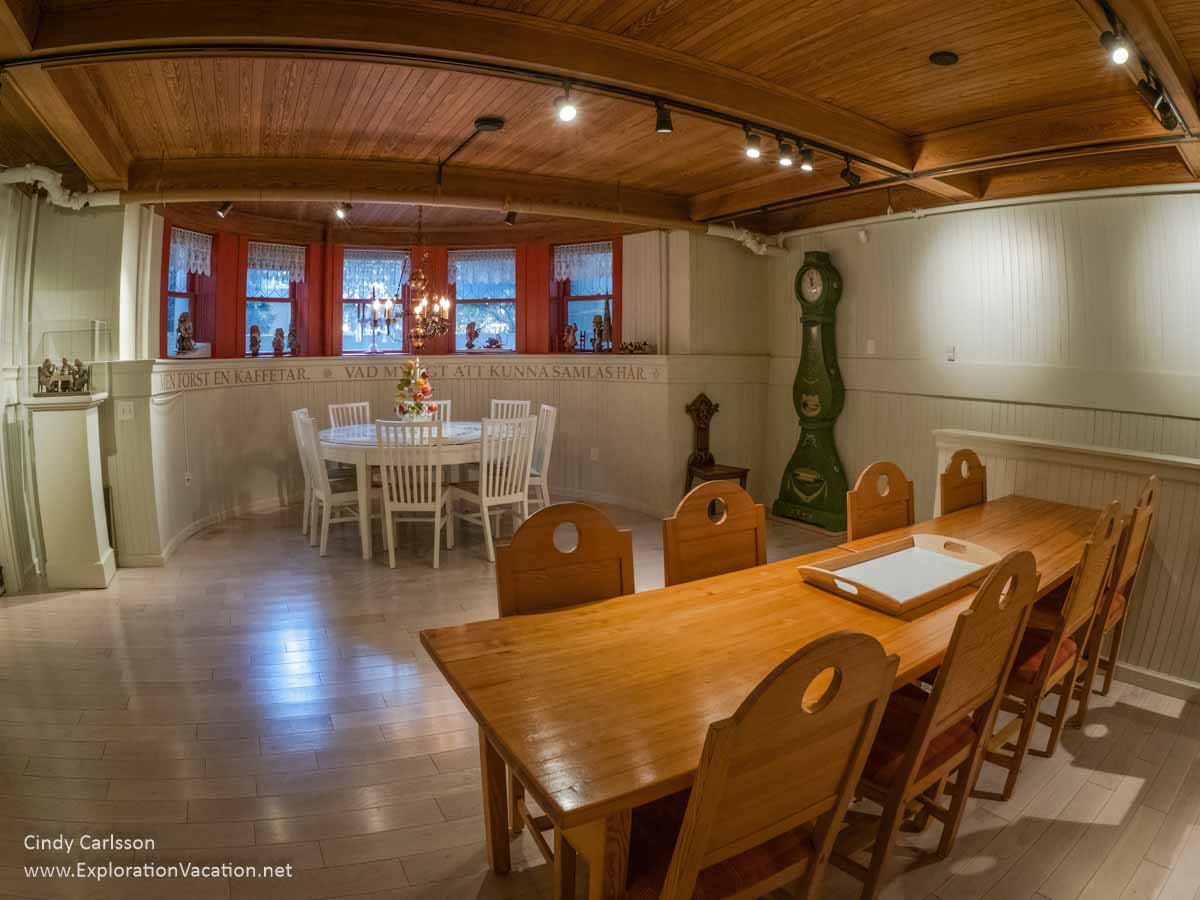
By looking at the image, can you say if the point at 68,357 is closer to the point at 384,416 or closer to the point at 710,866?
the point at 384,416

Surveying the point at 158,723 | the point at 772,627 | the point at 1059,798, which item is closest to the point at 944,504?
the point at 1059,798

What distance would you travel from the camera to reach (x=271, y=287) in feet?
22.1

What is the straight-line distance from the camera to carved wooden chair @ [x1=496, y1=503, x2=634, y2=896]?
2.00 metres

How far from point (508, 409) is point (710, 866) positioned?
565 centimetres

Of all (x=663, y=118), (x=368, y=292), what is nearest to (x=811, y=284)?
(x=663, y=118)

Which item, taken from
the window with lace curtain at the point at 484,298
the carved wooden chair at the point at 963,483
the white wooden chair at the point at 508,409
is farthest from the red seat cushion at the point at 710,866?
the window with lace curtain at the point at 484,298

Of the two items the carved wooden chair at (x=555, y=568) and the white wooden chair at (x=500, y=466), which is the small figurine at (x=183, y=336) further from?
the carved wooden chair at (x=555, y=568)

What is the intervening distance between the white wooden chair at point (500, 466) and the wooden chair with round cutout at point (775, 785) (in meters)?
3.47

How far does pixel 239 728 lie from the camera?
275cm

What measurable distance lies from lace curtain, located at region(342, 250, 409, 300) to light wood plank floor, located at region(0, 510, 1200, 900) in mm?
3886

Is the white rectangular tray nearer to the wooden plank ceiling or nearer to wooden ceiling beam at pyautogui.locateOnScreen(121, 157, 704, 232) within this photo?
the wooden plank ceiling

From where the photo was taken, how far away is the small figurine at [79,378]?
170 inches

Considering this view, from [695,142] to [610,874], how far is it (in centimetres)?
395

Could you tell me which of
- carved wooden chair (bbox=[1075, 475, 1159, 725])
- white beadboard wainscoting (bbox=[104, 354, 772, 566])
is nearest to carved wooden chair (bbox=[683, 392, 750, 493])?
white beadboard wainscoting (bbox=[104, 354, 772, 566])
